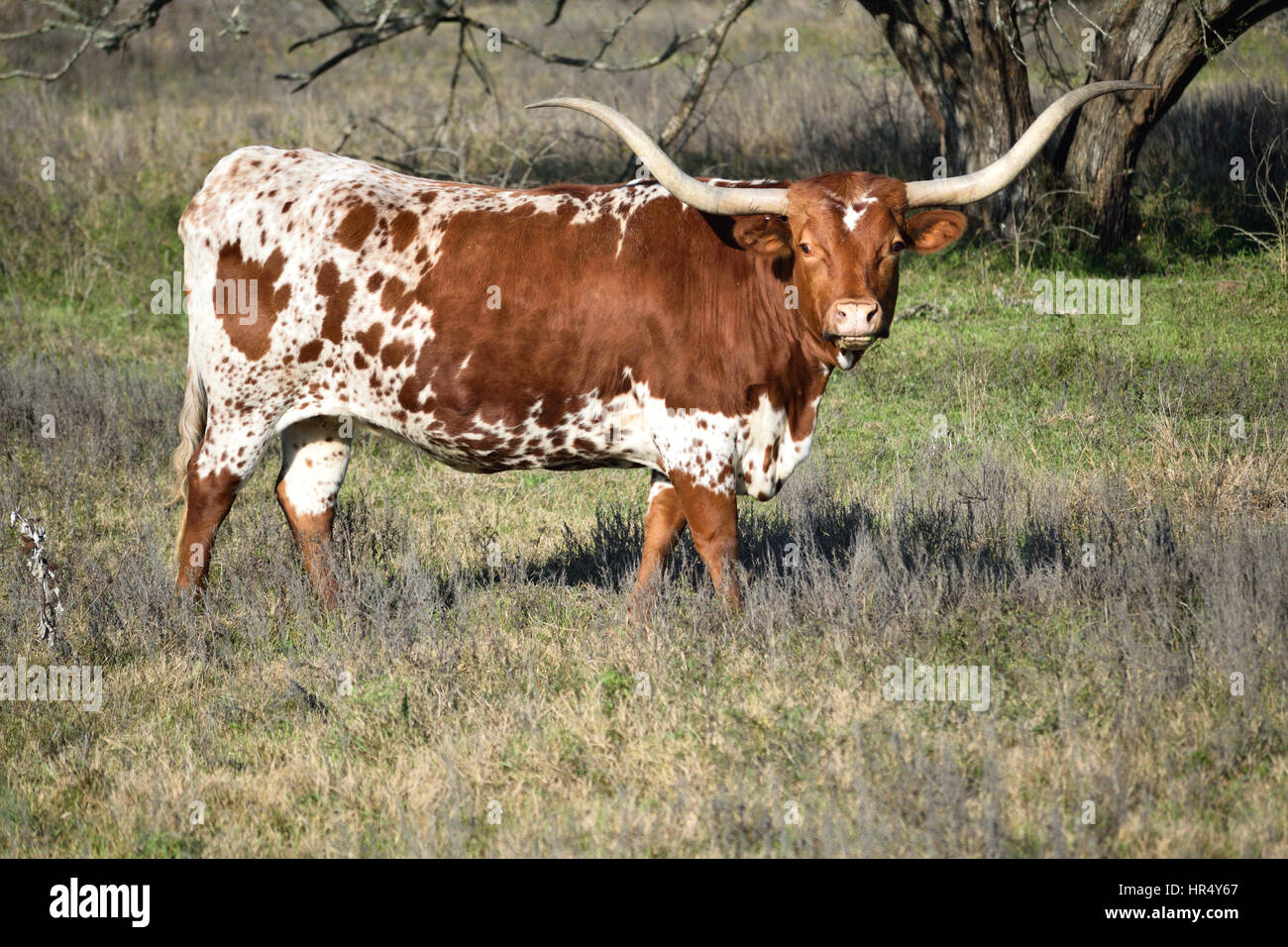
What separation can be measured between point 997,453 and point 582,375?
2.81 meters

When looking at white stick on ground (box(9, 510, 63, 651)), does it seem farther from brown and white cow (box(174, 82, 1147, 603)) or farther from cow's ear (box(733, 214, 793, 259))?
cow's ear (box(733, 214, 793, 259))

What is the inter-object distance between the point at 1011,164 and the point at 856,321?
0.99 m

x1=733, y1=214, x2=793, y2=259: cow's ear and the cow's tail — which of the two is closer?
x1=733, y1=214, x2=793, y2=259: cow's ear

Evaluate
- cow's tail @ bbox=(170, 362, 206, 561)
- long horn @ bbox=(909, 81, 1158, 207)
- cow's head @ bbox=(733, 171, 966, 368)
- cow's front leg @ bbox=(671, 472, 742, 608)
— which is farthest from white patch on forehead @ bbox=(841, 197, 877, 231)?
cow's tail @ bbox=(170, 362, 206, 561)

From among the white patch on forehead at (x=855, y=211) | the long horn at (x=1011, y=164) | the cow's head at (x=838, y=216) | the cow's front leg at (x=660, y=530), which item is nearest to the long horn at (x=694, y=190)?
the cow's head at (x=838, y=216)

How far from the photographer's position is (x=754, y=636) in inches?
185

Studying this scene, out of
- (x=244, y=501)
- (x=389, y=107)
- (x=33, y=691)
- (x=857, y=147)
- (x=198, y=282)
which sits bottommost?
(x=33, y=691)

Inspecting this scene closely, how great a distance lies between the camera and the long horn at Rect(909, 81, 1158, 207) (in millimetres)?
4660

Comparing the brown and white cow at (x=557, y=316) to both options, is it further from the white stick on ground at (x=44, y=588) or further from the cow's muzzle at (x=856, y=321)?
the white stick on ground at (x=44, y=588)

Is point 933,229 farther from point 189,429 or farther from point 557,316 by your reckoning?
point 189,429

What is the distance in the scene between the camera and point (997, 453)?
22.4 feet

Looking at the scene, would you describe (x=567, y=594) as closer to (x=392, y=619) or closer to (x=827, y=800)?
(x=392, y=619)

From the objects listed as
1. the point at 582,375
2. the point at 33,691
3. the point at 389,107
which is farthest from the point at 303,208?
the point at 389,107
